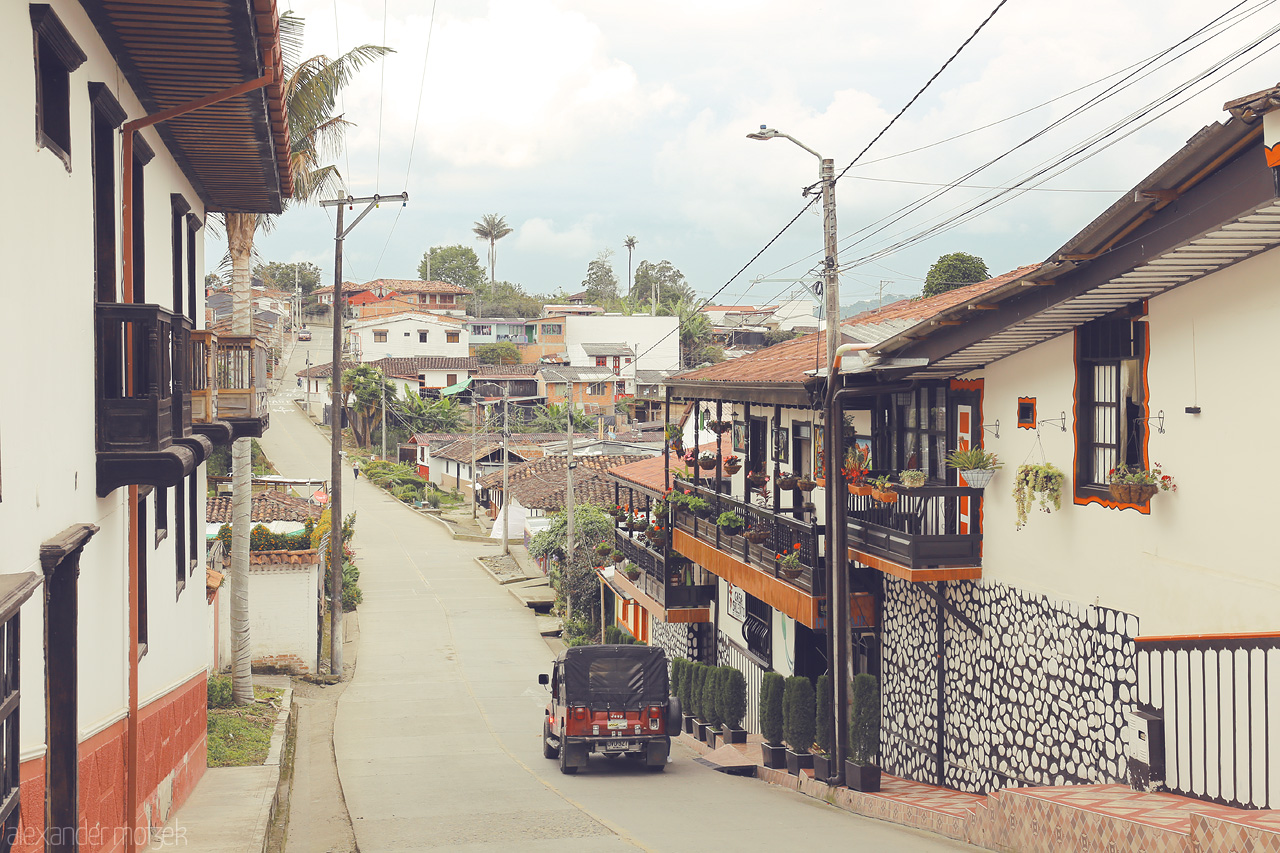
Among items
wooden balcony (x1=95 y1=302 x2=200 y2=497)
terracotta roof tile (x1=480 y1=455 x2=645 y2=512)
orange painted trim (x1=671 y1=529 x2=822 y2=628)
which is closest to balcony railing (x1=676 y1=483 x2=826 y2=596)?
orange painted trim (x1=671 y1=529 x2=822 y2=628)

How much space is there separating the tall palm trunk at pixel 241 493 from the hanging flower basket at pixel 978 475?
13414mm

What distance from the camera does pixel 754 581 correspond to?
19.1 m

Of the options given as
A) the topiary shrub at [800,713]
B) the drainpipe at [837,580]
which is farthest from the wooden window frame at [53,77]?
the topiary shrub at [800,713]

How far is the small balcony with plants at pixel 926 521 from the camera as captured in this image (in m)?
14.0

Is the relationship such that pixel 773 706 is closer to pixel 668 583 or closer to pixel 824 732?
pixel 824 732

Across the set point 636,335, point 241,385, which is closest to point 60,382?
point 241,385

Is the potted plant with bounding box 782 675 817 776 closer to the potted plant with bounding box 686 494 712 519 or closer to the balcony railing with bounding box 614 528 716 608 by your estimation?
the potted plant with bounding box 686 494 712 519

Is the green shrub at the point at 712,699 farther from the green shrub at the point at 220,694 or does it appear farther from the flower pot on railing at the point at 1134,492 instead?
the flower pot on railing at the point at 1134,492

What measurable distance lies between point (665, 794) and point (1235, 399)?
9590mm

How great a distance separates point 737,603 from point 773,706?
5681 millimetres

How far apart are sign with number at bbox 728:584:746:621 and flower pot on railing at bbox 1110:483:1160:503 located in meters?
12.4

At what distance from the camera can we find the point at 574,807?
14484mm

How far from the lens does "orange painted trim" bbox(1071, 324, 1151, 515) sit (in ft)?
36.9

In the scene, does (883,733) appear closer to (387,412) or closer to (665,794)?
(665,794)
